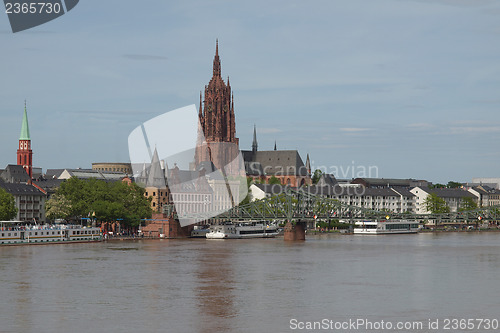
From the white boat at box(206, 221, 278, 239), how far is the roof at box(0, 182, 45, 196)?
28.5 meters

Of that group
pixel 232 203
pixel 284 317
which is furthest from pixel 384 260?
pixel 232 203

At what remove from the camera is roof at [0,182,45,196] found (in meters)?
132

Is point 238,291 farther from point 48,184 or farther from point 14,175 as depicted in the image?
point 48,184

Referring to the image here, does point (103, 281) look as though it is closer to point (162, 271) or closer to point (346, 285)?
point (162, 271)

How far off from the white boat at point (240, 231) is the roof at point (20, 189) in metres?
28.5

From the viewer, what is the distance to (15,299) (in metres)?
49.9

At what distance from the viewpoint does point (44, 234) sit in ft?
346

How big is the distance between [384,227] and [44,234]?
2931 inches

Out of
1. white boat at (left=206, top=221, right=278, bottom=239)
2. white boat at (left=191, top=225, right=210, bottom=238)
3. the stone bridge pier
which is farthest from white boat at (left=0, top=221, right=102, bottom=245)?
the stone bridge pier

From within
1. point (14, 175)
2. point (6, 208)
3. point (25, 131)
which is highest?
point (25, 131)

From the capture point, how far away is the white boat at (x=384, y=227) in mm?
157500

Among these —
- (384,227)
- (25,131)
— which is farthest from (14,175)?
(384,227)

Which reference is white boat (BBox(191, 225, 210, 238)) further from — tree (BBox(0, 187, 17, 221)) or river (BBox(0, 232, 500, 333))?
river (BBox(0, 232, 500, 333))

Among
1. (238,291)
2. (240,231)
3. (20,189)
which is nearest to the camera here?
(238,291)
